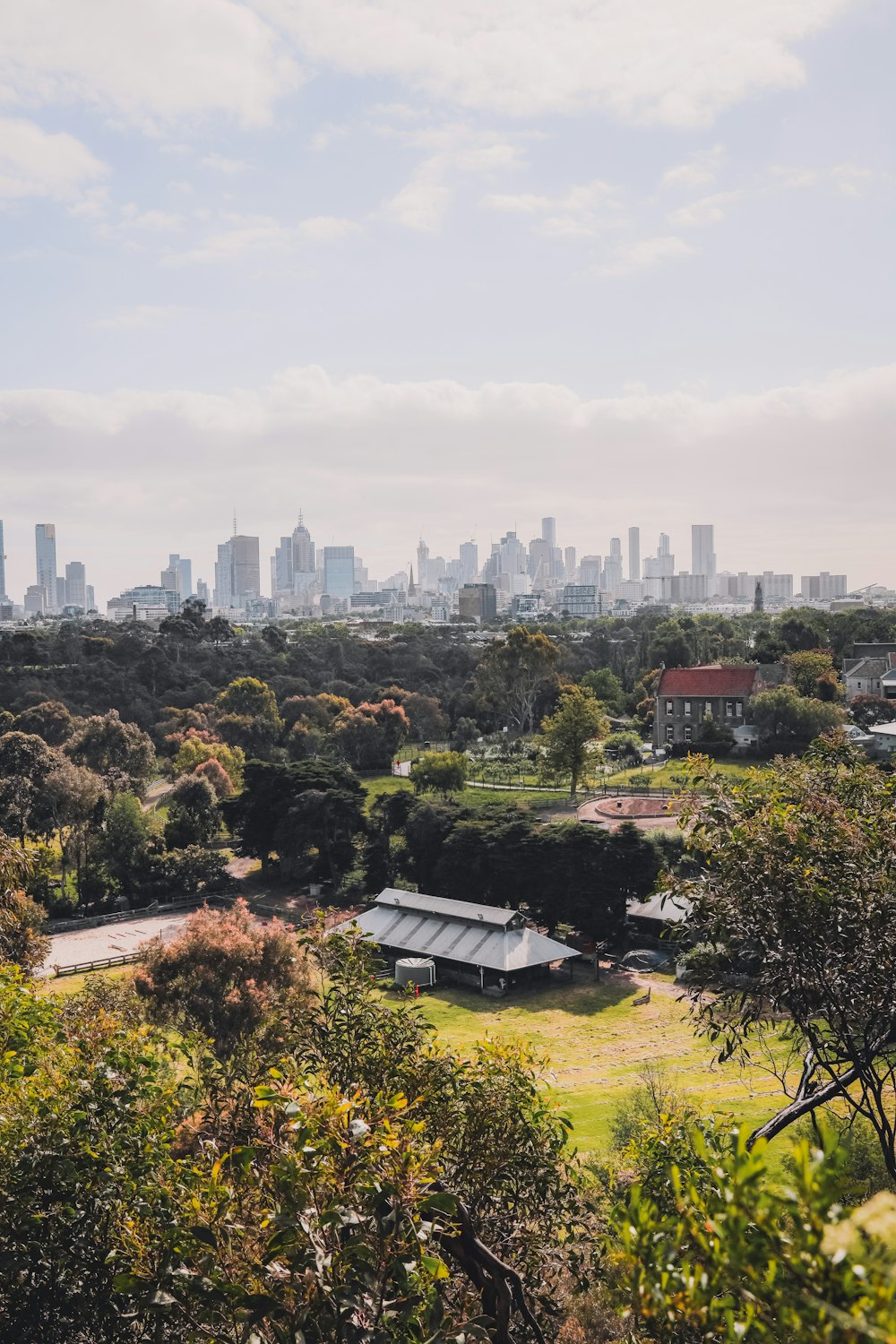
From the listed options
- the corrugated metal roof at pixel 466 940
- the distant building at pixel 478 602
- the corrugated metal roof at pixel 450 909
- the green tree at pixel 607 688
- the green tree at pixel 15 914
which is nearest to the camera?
the green tree at pixel 15 914

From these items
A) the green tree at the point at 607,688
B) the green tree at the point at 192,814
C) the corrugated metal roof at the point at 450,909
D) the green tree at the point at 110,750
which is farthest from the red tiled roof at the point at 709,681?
the green tree at the point at 110,750

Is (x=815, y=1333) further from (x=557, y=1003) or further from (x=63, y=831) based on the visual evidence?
(x=63, y=831)

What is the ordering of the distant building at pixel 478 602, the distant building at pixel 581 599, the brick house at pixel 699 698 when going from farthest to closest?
the distant building at pixel 581 599
the distant building at pixel 478 602
the brick house at pixel 699 698

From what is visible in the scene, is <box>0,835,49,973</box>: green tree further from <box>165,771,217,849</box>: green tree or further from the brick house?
the brick house

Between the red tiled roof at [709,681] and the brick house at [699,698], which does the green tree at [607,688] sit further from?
the red tiled roof at [709,681]

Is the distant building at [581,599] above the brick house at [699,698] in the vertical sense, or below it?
above

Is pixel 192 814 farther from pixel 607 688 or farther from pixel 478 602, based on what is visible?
pixel 478 602
